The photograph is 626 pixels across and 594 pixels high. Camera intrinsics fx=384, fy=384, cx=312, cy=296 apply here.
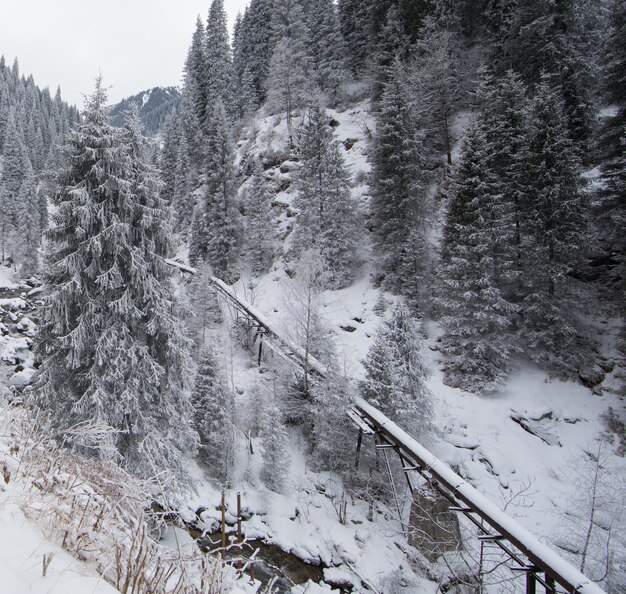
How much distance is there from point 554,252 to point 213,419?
18323mm

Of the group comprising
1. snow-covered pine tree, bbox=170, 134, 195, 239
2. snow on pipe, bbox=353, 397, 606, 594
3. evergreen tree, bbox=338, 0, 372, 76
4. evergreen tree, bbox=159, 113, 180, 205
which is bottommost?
snow on pipe, bbox=353, 397, 606, 594

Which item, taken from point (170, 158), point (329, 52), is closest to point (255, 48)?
point (329, 52)

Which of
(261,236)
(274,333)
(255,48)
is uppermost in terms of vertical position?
(255,48)

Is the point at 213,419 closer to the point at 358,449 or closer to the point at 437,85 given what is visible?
the point at 358,449

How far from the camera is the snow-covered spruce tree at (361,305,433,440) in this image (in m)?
15.5

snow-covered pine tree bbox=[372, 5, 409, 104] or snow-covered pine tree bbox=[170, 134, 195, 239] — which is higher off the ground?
snow-covered pine tree bbox=[372, 5, 409, 104]

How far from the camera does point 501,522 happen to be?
30.2 feet

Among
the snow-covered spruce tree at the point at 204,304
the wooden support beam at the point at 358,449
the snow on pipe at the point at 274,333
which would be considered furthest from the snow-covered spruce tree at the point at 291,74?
the wooden support beam at the point at 358,449

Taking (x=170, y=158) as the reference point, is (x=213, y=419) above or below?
below

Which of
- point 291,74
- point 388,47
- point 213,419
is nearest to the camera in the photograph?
point 213,419

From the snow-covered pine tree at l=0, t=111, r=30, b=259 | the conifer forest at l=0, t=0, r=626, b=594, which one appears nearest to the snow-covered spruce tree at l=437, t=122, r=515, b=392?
the conifer forest at l=0, t=0, r=626, b=594

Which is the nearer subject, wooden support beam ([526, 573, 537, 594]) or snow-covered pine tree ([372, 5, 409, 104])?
wooden support beam ([526, 573, 537, 594])

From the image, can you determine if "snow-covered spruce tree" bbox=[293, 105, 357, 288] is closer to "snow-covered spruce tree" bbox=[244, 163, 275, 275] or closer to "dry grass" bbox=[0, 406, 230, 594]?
"snow-covered spruce tree" bbox=[244, 163, 275, 275]

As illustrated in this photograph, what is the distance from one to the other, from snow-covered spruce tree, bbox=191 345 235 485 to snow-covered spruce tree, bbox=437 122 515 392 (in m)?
11.3
